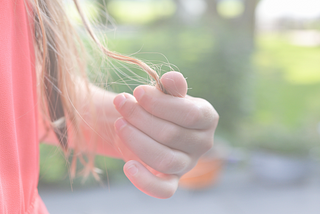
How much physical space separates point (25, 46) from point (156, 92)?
394 mm

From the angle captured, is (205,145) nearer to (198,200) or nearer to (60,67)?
(60,67)

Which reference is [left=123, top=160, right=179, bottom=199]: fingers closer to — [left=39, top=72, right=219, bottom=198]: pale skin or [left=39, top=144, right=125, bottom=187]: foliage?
[left=39, top=72, right=219, bottom=198]: pale skin

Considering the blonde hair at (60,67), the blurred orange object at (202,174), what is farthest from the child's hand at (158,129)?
the blurred orange object at (202,174)

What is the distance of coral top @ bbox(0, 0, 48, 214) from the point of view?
2.33 feet

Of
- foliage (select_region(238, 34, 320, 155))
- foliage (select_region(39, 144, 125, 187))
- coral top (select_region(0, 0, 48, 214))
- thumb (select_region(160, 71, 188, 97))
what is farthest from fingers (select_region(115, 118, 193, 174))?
foliage (select_region(238, 34, 320, 155))

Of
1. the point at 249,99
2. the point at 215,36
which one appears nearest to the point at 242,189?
the point at 249,99

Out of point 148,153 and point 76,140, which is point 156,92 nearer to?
point 148,153

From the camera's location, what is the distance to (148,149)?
79cm

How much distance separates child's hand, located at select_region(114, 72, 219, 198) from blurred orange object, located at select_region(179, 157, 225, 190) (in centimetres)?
298

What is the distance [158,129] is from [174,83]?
0.15m

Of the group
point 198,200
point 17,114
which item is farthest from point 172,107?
point 198,200

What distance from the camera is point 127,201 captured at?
12.1 feet

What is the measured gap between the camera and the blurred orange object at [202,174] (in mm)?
3750

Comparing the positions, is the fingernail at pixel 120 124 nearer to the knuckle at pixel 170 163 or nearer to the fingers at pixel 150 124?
the fingers at pixel 150 124
